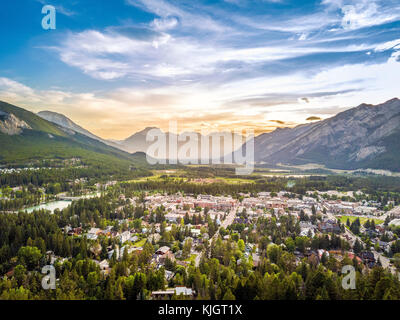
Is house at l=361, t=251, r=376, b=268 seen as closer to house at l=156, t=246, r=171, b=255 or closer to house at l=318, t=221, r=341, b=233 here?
house at l=318, t=221, r=341, b=233

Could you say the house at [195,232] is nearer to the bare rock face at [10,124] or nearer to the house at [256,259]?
the house at [256,259]

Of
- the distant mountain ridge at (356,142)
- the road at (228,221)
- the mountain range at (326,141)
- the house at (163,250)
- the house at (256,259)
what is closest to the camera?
the house at (256,259)

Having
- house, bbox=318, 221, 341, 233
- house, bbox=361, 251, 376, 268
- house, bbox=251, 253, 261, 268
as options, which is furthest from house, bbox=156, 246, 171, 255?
house, bbox=318, 221, 341, 233

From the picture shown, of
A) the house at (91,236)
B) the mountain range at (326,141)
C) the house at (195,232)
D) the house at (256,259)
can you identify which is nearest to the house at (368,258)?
the house at (256,259)

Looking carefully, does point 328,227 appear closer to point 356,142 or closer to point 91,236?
point 91,236

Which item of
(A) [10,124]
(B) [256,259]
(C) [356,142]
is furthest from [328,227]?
(A) [10,124]
